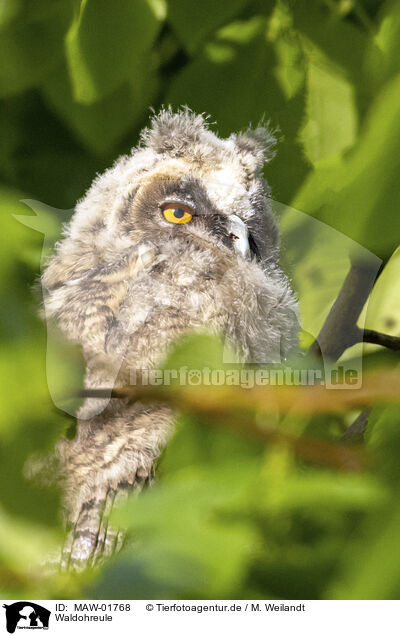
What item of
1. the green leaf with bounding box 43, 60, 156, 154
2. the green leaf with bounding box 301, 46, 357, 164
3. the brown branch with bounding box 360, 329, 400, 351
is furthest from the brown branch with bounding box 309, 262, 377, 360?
the green leaf with bounding box 43, 60, 156, 154

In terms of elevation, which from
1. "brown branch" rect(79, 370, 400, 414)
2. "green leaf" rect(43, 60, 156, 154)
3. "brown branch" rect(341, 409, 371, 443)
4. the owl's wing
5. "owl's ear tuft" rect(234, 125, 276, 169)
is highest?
"green leaf" rect(43, 60, 156, 154)

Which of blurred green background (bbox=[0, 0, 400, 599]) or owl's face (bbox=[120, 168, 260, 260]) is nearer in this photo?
blurred green background (bbox=[0, 0, 400, 599])

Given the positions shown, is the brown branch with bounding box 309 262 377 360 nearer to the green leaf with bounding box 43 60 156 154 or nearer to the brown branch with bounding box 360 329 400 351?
the brown branch with bounding box 360 329 400 351

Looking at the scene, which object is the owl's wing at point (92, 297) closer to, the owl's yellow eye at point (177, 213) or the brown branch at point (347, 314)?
the owl's yellow eye at point (177, 213)

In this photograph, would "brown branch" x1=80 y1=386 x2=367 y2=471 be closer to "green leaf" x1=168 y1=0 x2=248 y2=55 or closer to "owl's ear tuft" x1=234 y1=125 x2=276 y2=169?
"owl's ear tuft" x1=234 y1=125 x2=276 y2=169

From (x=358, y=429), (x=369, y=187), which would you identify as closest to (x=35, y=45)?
(x=369, y=187)

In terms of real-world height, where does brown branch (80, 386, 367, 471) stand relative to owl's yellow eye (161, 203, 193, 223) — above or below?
below
